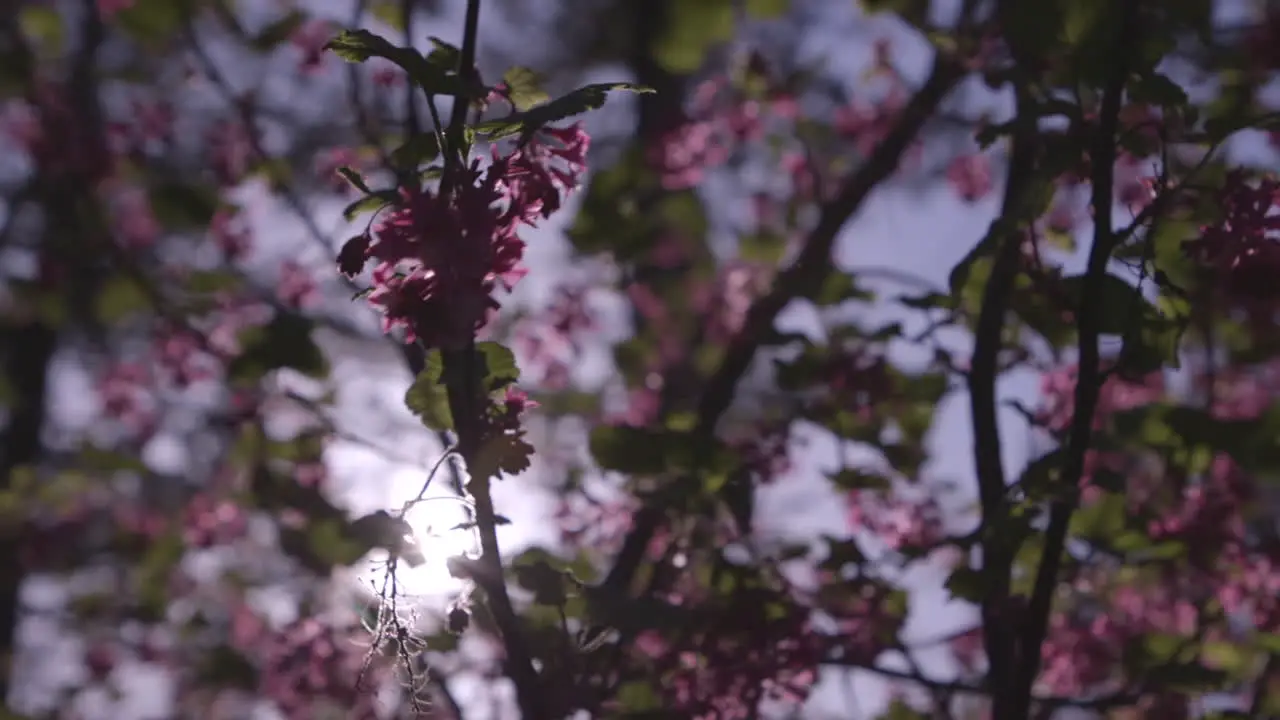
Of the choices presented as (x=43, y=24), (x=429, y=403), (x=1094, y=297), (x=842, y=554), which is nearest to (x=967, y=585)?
(x=842, y=554)

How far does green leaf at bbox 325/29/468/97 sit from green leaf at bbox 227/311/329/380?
202 centimetres

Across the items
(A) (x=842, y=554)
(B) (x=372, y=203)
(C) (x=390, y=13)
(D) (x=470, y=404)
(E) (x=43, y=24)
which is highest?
(E) (x=43, y=24)

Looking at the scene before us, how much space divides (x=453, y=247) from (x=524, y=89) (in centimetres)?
48

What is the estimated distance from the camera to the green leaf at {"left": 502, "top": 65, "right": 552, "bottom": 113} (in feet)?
7.38

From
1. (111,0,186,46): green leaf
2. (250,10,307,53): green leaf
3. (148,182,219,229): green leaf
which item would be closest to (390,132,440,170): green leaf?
(250,10,307,53): green leaf

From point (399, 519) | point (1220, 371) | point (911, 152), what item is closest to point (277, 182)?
point (399, 519)

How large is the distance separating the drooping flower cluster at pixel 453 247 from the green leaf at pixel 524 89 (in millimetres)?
137

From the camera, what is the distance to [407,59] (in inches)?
76.6

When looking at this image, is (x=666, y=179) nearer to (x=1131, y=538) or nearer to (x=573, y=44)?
(x=1131, y=538)

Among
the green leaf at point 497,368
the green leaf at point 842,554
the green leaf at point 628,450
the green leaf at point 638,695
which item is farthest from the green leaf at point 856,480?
the green leaf at point 497,368

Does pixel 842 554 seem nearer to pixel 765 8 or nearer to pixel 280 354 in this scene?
pixel 280 354

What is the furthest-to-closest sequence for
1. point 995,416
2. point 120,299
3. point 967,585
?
point 120,299, point 995,416, point 967,585

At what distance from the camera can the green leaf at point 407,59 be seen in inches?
76.2

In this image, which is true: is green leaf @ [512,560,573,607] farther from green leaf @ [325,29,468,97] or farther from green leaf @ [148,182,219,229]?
green leaf @ [148,182,219,229]
